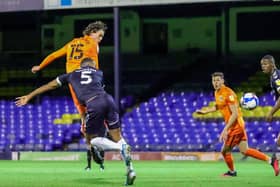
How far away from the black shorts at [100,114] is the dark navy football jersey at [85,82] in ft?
0.39

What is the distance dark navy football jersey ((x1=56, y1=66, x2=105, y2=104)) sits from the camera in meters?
12.1

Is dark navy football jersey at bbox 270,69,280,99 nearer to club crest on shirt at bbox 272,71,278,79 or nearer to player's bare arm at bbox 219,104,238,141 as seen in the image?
club crest on shirt at bbox 272,71,278,79

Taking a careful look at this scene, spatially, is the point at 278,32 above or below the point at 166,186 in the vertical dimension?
above

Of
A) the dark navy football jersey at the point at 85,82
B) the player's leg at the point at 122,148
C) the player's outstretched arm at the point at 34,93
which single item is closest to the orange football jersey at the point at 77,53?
the dark navy football jersey at the point at 85,82

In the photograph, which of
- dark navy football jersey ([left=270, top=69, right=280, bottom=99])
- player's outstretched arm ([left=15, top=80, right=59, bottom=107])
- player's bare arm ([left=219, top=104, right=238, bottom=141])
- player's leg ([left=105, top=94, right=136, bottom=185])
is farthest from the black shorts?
player's bare arm ([left=219, top=104, right=238, bottom=141])

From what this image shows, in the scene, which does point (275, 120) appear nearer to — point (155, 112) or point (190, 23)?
point (155, 112)

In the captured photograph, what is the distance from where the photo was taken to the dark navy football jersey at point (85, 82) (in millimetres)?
12070

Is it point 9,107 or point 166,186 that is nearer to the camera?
point 166,186

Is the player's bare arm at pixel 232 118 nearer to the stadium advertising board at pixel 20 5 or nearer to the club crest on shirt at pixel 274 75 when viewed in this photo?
the club crest on shirt at pixel 274 75

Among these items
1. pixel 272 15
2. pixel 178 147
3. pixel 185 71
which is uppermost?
pixel 272 15

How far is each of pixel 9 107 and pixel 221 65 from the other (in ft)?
29.4

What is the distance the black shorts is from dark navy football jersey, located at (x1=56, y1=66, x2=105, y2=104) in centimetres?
12

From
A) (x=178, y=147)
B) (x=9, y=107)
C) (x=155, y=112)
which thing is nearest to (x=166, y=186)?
(x=178, y=147)

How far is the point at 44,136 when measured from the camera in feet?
92.1
